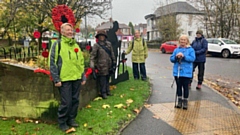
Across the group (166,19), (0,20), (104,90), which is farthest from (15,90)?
(166,19)

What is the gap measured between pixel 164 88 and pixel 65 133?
14.1ft

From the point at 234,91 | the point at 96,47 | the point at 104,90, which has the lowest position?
the point at 234,91

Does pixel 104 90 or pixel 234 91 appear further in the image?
pixel 234 91

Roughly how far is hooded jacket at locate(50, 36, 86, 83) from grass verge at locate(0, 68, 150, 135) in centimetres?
91

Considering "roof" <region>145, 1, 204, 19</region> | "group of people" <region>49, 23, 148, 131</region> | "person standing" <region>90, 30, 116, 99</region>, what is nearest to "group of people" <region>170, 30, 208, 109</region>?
"person standing" <region>90, 30, 116, 99</region>

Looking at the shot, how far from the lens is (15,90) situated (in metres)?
4.32

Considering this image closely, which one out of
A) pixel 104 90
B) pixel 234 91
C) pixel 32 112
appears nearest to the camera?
pixel 32 112

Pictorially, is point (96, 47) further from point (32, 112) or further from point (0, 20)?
point (0, 20)

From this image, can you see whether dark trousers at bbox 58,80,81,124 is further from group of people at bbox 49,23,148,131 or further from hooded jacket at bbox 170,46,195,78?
hooded jacket at bbox 170,46,195,78

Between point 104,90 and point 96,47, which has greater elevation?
point 96,47

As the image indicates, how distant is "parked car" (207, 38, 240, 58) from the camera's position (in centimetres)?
1922

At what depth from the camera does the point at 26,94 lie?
4297mm

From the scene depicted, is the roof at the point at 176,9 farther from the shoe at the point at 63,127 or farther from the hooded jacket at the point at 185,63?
the shoe at the point at 63,127

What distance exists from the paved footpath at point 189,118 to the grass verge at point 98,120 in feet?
0.72
